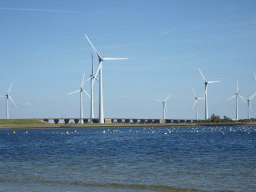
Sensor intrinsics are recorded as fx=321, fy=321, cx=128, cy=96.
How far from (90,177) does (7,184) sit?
24.5 ft

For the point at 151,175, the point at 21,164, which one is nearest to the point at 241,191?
the point at 151,175

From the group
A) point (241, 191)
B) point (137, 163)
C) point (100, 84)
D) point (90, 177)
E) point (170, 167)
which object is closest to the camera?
point (241, 191)

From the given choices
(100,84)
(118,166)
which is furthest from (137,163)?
(100,84)

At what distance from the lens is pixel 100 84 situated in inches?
7092

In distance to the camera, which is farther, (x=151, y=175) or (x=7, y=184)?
(x=151, y=175)

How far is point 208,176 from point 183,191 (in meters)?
7.14

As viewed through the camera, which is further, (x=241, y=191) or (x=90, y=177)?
(x=90, y=177)

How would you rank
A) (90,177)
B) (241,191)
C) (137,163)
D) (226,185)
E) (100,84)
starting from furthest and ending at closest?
(100,84) < (137,163) < (90,177) < (226,185) < (241,191)

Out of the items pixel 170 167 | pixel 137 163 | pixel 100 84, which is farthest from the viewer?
pixel 100 84

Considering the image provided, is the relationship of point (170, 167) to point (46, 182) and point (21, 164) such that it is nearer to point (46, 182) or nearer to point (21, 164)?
point (46, 182)

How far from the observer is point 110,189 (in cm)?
2486

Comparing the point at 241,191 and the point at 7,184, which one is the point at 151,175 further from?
the point at 7,184

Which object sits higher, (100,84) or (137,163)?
(100,84)

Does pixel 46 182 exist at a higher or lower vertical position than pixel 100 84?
lower
